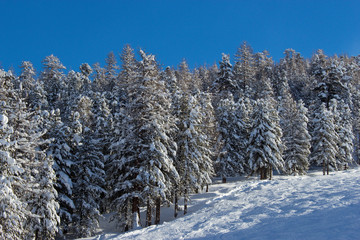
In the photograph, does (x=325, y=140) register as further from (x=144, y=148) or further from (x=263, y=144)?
(x=144, y=148)

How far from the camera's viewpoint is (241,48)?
261 feet

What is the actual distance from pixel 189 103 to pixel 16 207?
57.3ft

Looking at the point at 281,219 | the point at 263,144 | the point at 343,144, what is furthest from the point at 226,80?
Answer: the point at 281,219

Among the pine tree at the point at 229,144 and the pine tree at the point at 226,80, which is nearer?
the pine tree at the point at 229,144

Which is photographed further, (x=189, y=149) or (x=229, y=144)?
(x=229, y=144)

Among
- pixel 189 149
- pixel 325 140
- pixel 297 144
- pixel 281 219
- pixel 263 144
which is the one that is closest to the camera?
pixel 281 219

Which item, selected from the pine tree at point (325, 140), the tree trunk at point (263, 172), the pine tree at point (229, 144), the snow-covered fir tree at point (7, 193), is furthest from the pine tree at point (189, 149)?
the pine tree at point (325, 140)

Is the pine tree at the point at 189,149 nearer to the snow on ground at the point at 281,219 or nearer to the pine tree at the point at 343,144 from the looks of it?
the snow on ground at the point at 281,219

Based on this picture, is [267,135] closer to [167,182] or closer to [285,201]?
[167,182]

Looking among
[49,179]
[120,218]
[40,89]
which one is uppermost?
[40,89]

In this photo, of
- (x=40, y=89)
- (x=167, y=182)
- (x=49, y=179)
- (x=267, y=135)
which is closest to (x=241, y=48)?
(x=267, y=135)

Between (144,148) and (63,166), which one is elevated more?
(144,148)

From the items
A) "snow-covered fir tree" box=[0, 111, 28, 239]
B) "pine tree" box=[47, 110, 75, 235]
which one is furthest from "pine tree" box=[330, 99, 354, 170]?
"snow-covered fir tree" box=[0, 111, 28, 239]

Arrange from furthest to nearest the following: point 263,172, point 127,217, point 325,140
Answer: point 325,140
point 263,172
point 127,217
